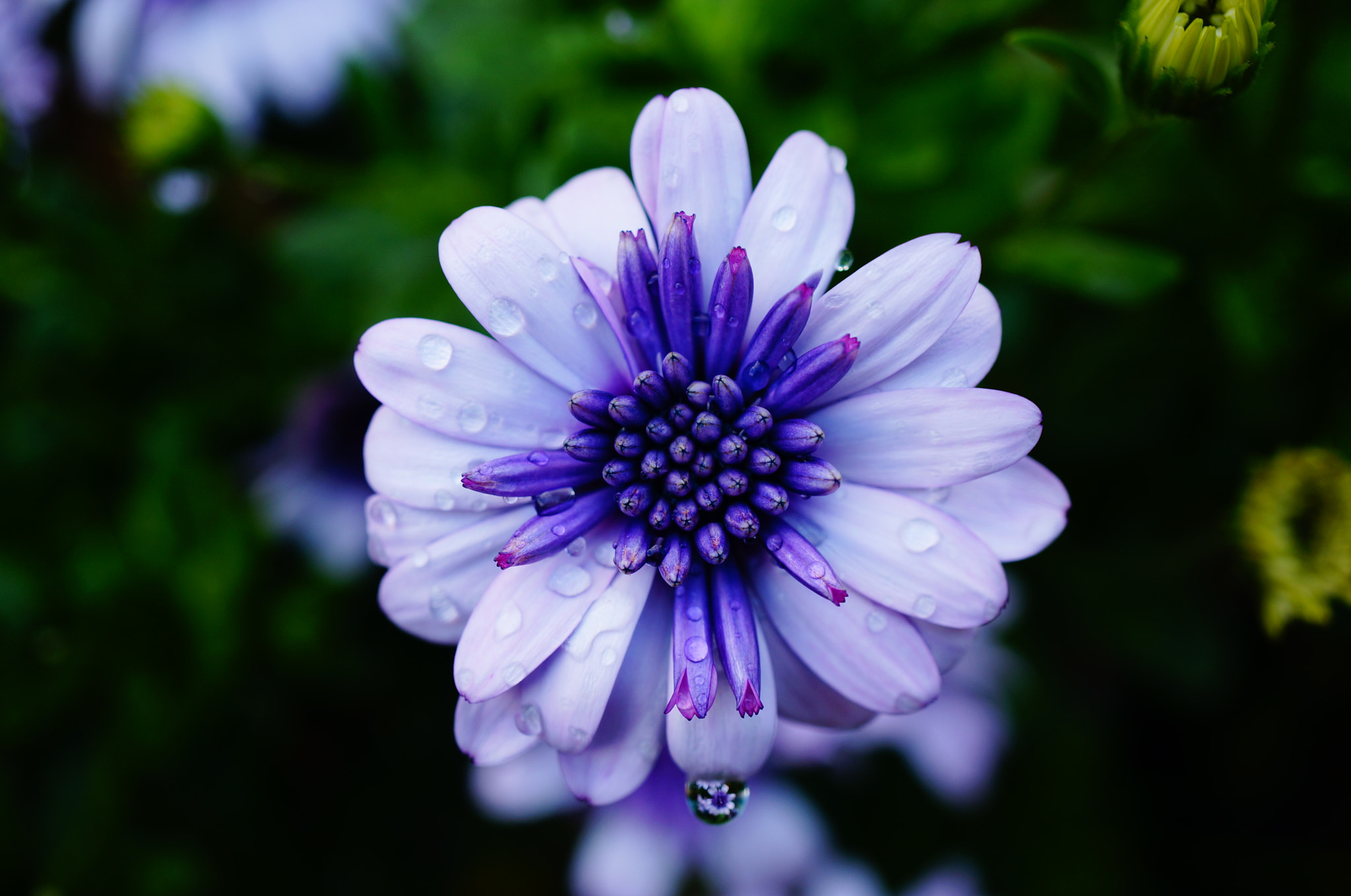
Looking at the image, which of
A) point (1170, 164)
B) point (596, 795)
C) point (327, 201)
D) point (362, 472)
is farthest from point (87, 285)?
point (1170, 164)

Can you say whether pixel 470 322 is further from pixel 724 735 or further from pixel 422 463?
pixel 724 735

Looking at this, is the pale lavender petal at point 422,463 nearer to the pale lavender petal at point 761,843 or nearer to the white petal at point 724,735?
the white petal at point 724,735

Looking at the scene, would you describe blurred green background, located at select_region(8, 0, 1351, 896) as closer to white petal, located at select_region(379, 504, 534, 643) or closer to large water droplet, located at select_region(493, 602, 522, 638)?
white petal, located at select_region(379, 504, 534, 643)

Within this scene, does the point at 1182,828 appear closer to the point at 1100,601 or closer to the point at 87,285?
the point at 1100,601

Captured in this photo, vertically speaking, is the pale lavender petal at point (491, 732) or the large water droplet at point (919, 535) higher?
the large water droplet at point (919, 535)

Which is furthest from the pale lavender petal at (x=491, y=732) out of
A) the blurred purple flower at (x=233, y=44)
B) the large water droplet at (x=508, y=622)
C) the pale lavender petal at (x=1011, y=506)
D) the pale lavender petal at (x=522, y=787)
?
the blurred purple flower at (x=233, y=44)

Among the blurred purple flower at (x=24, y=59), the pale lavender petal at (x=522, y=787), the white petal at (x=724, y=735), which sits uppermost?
the blurred purple flower at (x=24, y=59)

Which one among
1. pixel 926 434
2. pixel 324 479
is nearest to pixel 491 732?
pixel 926 434
